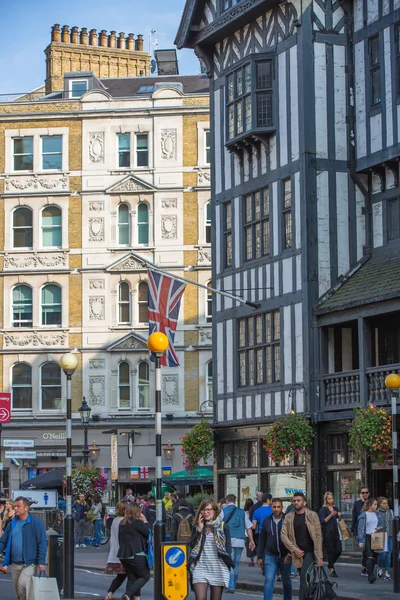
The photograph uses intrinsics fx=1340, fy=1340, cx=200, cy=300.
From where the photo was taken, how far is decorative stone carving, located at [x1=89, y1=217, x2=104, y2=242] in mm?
53500

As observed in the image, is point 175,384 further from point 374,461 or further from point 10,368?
point 374,461

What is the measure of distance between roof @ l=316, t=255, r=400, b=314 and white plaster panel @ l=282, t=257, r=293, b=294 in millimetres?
1350

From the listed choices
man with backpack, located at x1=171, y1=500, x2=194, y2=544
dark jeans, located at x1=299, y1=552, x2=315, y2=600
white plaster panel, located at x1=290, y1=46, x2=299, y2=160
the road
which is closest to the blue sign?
dark jeans, located at x1=299, y1=552, x2=315, y2=600

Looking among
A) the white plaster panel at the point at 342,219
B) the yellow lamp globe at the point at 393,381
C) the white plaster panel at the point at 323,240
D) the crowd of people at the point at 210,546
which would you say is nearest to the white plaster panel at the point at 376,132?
the white plaster panel at the point at 342,219

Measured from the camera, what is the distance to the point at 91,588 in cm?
2520

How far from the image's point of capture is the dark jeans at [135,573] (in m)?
18.5

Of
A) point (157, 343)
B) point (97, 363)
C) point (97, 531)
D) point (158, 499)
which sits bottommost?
point (97, 531)

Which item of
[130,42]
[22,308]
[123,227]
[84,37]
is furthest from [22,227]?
[130,42]

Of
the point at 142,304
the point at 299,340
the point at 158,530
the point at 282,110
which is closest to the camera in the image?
the point at 158,530

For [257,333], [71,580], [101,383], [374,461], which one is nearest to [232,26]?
[257,333]

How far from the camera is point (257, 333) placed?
34.3 metres

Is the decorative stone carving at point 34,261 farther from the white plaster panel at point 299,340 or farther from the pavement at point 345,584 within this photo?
the white plaster panel at point 299,340

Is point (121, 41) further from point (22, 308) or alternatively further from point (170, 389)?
point (170, 389)

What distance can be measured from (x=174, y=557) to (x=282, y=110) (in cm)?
1735
